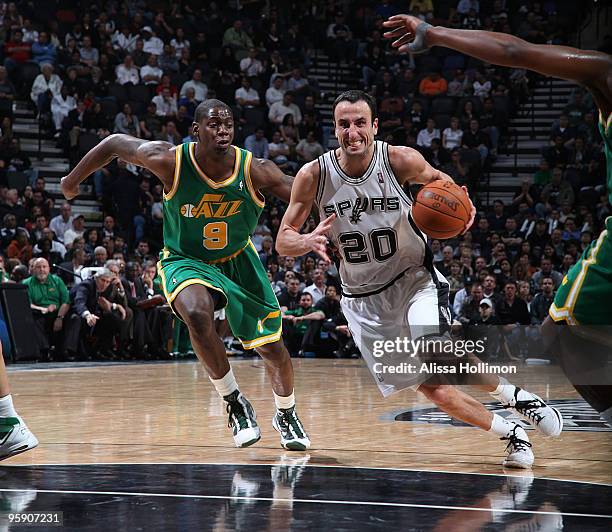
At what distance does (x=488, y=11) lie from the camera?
1911cm

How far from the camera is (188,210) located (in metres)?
5.42

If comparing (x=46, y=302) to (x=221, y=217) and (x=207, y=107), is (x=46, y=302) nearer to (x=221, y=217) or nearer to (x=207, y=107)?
(x=221, y=217)

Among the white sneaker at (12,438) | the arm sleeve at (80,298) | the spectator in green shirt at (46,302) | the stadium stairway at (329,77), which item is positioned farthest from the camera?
the stadium stairway at (329,77)

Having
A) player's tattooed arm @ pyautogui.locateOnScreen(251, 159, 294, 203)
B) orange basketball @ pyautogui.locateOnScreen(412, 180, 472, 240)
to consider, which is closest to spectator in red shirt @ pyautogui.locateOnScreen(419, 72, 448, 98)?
player's tattooed arm @ pyautogui.locateOnScreen(251, 159, 294, 203)

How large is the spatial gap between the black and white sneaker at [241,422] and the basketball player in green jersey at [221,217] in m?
Result: 0.17

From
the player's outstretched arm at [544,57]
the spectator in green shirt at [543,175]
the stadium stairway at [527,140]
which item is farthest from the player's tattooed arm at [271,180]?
the stadium stairway at [527,140]

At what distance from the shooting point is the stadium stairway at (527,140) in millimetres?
16750

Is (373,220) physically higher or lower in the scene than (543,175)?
higher

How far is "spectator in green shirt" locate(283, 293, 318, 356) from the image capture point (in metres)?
13.4

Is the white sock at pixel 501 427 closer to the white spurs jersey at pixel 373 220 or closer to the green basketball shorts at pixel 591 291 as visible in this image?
the white spurs jersey at pixel 373 220

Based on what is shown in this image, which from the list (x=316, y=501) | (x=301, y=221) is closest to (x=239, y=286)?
(x=301, y=221)

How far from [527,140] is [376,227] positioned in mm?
13350

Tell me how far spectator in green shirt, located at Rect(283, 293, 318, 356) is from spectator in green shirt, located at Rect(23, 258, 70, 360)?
9.97 ft

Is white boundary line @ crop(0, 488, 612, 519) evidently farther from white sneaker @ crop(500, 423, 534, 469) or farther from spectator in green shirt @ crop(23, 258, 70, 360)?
spectator in green shirt @ crop(23, 258, 70, 360)
